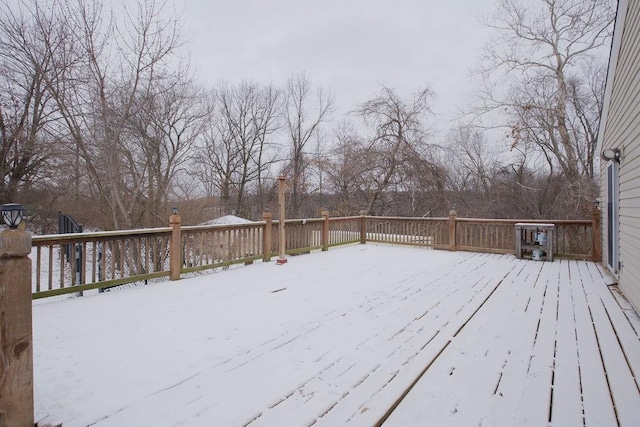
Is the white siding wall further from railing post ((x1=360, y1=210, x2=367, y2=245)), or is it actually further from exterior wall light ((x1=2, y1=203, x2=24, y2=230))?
railing post ((x1=360, y1=210, x2=367, y2=245))

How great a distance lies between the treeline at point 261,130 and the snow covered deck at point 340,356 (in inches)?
203

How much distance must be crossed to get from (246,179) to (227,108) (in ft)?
14.1

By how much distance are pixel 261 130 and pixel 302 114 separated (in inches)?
103

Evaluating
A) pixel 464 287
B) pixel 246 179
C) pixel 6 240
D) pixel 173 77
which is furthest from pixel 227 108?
pixel 6 240

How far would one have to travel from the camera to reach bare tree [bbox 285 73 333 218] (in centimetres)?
1835

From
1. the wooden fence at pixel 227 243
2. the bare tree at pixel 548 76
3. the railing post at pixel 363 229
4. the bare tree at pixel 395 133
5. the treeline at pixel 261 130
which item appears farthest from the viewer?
the bare tree at pixel 395 133

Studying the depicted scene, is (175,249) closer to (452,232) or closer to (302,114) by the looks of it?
(452,232)

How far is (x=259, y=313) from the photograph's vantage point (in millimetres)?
3436

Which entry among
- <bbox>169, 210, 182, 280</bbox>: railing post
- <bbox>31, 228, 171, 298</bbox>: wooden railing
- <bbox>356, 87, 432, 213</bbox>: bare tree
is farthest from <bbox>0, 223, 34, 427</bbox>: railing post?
<bbox>356, 87, 432, 213</bbox>: bare tree

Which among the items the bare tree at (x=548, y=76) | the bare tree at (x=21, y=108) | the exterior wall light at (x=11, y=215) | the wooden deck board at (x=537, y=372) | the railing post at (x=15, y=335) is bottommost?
the wooden deck board at (x=537, y=372)

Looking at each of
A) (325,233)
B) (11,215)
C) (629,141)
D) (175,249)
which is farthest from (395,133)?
(11,215)

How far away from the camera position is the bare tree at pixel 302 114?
18350 mm

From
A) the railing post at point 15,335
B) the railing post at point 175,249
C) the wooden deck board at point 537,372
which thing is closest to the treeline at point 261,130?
the railing post at point 175,249

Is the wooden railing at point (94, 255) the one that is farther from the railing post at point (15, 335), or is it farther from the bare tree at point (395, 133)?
the bare tree at point (395, 133)
